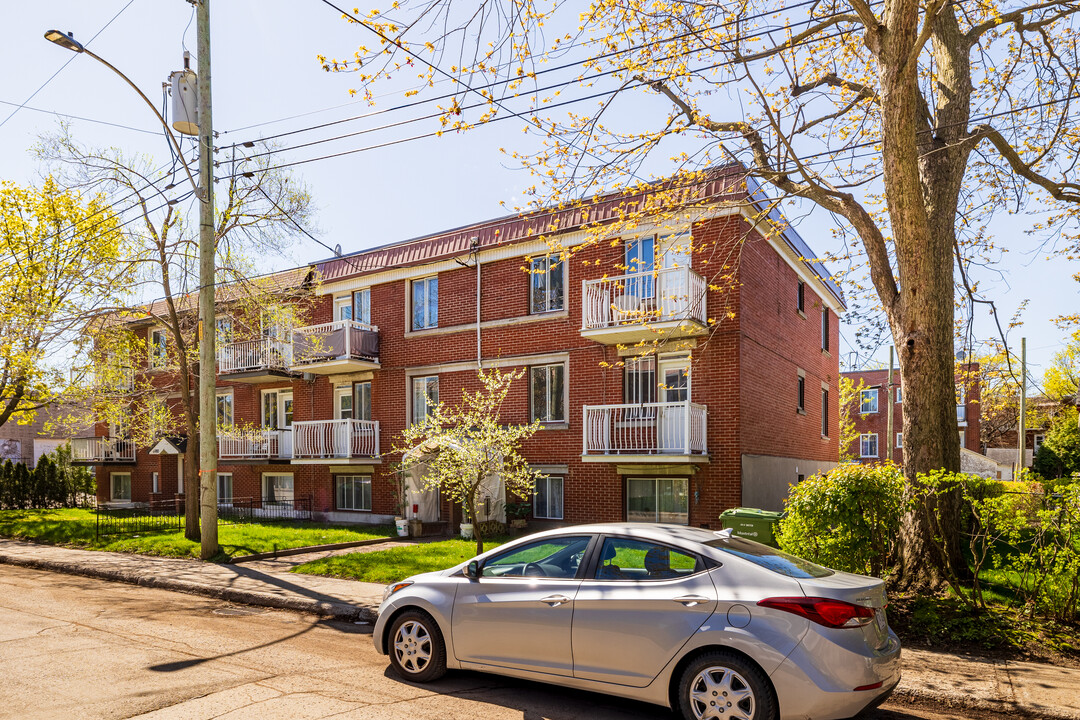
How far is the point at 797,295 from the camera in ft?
70.6

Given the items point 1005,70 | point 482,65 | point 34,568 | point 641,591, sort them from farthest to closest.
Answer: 1. point 34,568
2. point 1005,70
3. point 482,65
4. point 641,591

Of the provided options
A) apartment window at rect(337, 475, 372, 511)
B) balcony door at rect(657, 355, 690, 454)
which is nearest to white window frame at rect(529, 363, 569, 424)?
balcony door at rect(657, 355, 690, 454)

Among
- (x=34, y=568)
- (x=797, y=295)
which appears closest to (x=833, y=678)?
(x=34, y=568)

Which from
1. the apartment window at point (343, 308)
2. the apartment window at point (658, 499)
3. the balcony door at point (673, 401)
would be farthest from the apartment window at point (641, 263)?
the apartment window at point (343, 308)

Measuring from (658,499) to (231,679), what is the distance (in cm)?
1200

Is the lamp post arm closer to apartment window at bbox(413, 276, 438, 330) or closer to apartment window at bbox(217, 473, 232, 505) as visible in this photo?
apartment window at bbox(413, 276, 438, 330)

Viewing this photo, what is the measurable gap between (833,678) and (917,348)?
558cm

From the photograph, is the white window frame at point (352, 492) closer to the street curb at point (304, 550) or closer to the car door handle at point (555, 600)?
the street curb at point (304, 550)

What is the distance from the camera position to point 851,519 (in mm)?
8609

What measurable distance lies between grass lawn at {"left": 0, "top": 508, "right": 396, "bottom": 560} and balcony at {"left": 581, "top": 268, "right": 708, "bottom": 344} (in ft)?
24.1

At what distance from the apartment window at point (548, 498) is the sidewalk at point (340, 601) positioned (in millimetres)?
6724

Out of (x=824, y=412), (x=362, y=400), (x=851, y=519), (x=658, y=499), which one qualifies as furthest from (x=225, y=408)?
(x=851, y=519)

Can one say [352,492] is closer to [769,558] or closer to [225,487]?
[225,487]

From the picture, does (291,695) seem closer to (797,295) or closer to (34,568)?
(34,568)
